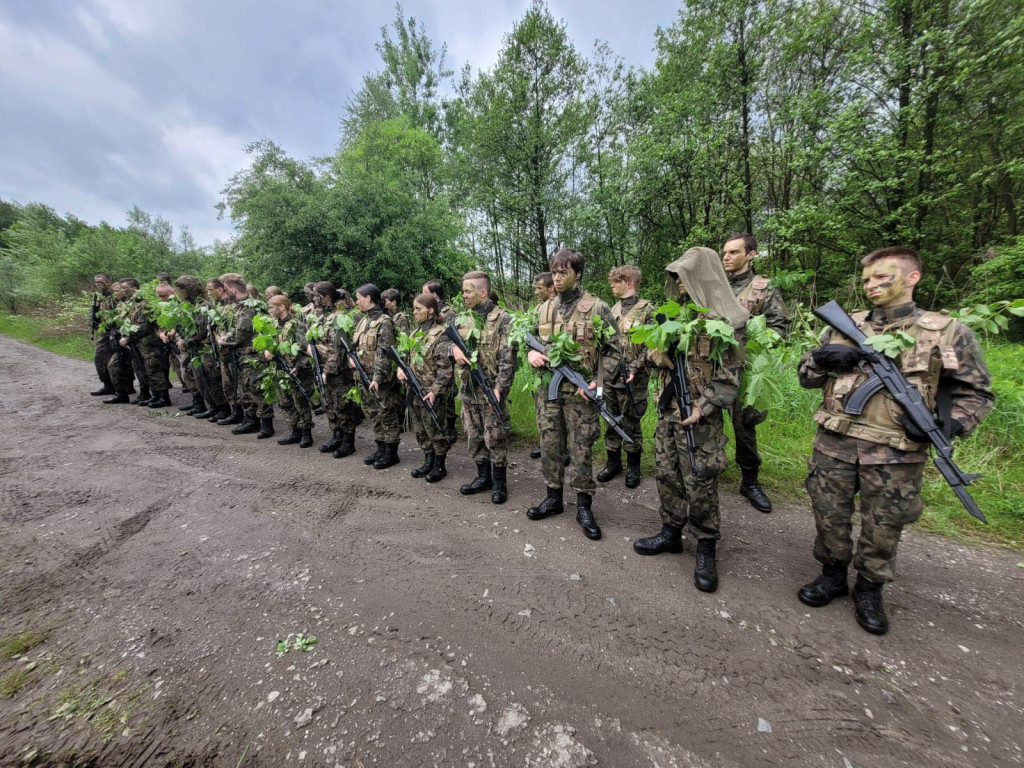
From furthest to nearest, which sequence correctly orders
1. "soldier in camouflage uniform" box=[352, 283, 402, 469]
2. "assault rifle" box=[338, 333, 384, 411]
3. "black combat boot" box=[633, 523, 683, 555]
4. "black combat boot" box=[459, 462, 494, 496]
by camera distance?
"assault rifle" box=[338, 333, 384, 411]
"soldier in camouflage uniform" box=[352, 283, 402, 469]
"black combat boot" box=[459, 462, 494, 496]
"black combat boot" box=[633, 523, 683, 555]

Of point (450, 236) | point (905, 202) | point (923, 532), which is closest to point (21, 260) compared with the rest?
point (450, 236)

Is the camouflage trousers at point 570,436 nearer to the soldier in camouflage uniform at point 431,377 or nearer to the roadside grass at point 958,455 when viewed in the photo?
the roadside grass at point 958,455

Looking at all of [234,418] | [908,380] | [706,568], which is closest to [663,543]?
[706,568]

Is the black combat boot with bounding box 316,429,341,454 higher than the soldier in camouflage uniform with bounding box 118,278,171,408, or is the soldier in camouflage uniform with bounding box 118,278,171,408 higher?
the soldier in camouflage uniform with bounding box 118,278,171,408

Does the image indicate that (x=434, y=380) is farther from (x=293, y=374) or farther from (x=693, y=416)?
(x=693, y=416)

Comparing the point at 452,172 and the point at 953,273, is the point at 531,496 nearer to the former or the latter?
the point at 953,273

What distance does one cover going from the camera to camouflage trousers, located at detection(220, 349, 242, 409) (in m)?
6.34

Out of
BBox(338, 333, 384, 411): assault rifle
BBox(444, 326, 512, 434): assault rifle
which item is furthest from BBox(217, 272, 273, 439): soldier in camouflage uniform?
BBox(444, 326, 512, 434): assault rifle

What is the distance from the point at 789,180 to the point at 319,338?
581 inches

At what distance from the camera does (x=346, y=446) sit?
17.9ft

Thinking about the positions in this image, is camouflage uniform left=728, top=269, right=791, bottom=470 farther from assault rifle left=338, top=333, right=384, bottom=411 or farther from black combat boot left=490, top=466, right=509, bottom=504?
assault rifle left=338, top=333, right=384, bottom=411

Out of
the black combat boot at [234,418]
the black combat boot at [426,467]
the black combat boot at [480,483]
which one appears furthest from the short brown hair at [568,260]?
the black combat boot at [234,418]

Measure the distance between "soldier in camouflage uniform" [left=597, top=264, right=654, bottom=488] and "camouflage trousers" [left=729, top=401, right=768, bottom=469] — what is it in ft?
3.30

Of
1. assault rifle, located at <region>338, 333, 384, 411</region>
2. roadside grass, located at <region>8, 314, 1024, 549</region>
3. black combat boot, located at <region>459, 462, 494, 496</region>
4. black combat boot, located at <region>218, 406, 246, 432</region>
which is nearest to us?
roadside grass, located at <region>8, 314, 1024, 549</region>
